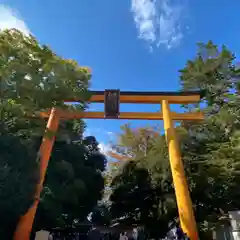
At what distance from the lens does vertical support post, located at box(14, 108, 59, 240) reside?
33.5ft

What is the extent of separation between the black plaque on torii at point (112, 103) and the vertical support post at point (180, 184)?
2204 millimetres

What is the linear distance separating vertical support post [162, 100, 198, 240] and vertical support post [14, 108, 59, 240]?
16.7 feet

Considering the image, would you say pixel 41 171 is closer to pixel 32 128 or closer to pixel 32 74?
pixel 32 128

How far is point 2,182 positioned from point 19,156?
104 cm

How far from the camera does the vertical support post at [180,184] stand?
1074 cm

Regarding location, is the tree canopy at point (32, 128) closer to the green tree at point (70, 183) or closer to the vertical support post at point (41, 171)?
the green tree at point (70, 183)

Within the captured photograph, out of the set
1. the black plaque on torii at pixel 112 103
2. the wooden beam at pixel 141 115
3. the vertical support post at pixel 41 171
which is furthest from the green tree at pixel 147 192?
the vertical support post at pixel 41 171

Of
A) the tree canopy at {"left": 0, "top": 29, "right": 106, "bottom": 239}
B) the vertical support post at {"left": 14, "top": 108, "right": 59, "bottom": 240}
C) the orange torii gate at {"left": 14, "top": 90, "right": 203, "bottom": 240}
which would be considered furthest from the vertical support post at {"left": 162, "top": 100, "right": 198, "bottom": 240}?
the vertical support post at {"left": 14, "top": 108, "right": 59, "bottom": 240}

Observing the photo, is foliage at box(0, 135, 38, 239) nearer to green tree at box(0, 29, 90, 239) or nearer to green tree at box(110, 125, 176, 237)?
green tree at box(0, 29, 90, 239)

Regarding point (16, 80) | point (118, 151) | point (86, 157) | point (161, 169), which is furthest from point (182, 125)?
point (16, 80)

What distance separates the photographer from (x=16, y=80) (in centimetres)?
977

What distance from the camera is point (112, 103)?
13.6m

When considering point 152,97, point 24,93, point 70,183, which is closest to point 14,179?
point 24,93

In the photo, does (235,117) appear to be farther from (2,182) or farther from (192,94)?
(2,182)
